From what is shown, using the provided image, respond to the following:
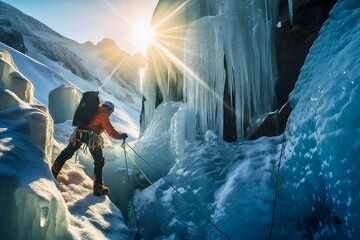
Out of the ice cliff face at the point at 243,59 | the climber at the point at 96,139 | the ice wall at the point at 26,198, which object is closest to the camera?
the ice wall at the point at 26,198

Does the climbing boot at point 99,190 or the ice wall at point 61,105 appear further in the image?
the ice wall at point 61,105

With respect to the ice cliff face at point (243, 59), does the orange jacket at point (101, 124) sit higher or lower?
lower

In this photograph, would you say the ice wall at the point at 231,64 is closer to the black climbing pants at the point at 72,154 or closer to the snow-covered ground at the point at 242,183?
the snow-covered ground at the point at 242,183

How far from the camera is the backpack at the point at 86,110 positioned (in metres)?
5.50

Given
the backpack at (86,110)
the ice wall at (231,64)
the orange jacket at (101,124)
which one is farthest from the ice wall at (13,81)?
the ice wall at (231,64)

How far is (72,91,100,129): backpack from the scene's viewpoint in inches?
216

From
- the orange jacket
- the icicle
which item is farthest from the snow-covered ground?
the icicle

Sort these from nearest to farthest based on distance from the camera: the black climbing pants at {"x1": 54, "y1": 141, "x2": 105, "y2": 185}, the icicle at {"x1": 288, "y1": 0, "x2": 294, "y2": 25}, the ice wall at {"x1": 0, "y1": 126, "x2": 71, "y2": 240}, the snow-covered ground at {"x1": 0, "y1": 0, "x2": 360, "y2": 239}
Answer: the ice wall at {"x1": 0, "y1": 126, "x2": 71, "y2": 240}, the snow-covered ground at {"x1": 0, "y1": 0, "x2": 360, "y2": 239}, the black climbing pants at {"x1": 54, "y1": 141, "x2": 105, "y2": 185}, the icicle at {"x1": 288, "y1": 0, "x2": 294, "y2": 25}

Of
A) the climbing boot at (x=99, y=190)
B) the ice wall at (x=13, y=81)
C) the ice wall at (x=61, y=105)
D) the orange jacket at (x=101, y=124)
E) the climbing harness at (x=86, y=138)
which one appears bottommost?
the climbing boot at (x=99, y=190)

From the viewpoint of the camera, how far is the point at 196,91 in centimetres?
754

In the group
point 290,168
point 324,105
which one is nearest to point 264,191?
point 290,168

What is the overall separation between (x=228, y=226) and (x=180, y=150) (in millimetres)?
2717

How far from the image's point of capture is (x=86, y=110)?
18.2 ft

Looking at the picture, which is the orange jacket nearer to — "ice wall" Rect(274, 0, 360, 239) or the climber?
the climber
